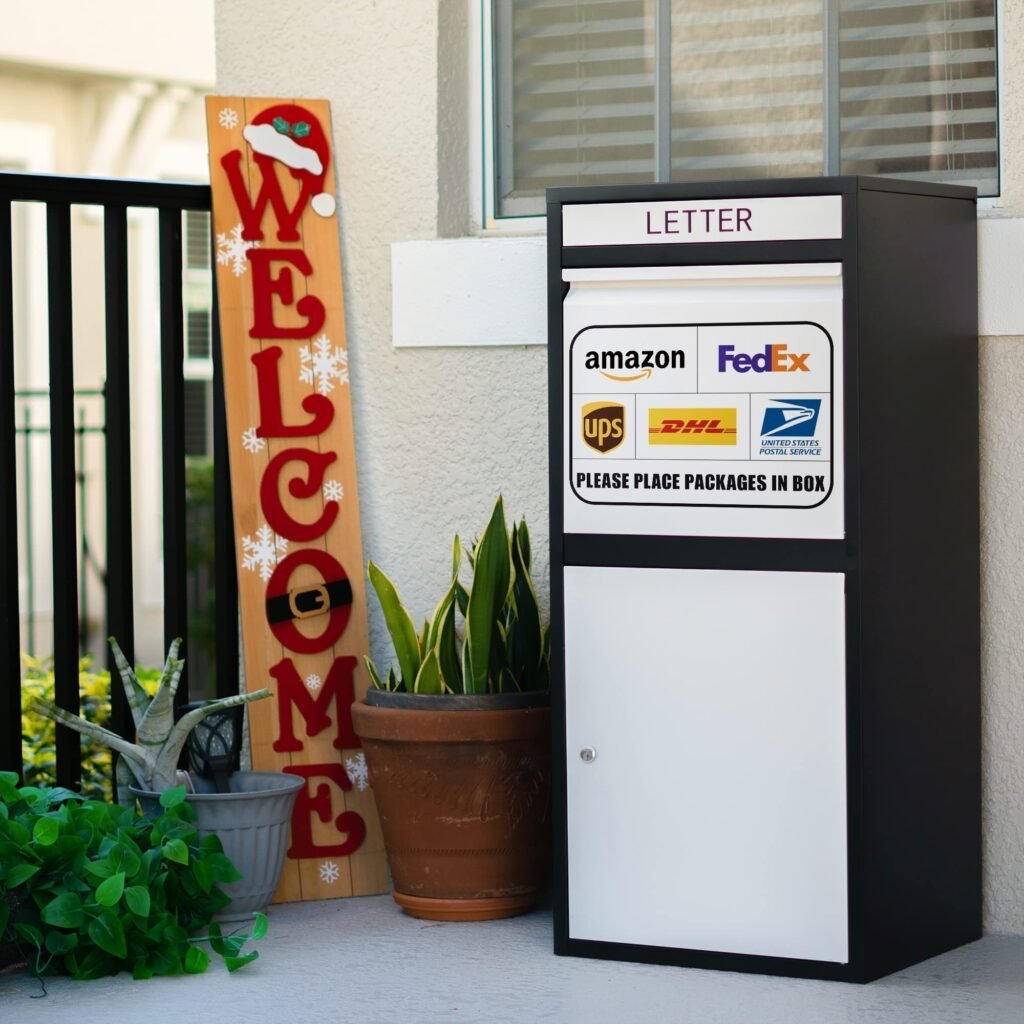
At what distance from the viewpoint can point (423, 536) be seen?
4461mm

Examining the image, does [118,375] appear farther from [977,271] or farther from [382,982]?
[977,271]

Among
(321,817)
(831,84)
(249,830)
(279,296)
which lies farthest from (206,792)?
(831,84)

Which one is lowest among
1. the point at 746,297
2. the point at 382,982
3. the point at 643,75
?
the point at 382,982

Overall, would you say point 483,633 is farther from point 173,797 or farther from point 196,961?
point 196,961

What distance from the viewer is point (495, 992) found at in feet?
11.4

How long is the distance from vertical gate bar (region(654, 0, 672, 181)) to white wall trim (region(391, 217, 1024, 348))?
1.46ft

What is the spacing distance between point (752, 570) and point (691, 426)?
345 millimetres

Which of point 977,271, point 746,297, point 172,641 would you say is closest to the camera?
point 746,297

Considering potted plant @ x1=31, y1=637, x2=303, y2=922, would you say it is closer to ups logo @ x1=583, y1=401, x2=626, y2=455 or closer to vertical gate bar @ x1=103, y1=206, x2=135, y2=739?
vertical gate bar @ x1=103, y1=206, x2=135, y2=739

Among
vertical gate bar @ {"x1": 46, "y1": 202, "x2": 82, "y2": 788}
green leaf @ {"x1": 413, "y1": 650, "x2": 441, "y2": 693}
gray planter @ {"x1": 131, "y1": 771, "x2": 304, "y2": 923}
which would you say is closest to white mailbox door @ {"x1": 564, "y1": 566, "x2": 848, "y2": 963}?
green leaf @ {"x1": 413, "y1": 650, "x2": 441, "y2": 693}

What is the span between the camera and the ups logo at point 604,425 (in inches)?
143

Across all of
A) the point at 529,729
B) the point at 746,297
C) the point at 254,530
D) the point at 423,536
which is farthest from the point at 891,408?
the point at 254,530

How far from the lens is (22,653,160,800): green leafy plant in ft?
16.6

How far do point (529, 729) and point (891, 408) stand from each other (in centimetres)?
117
